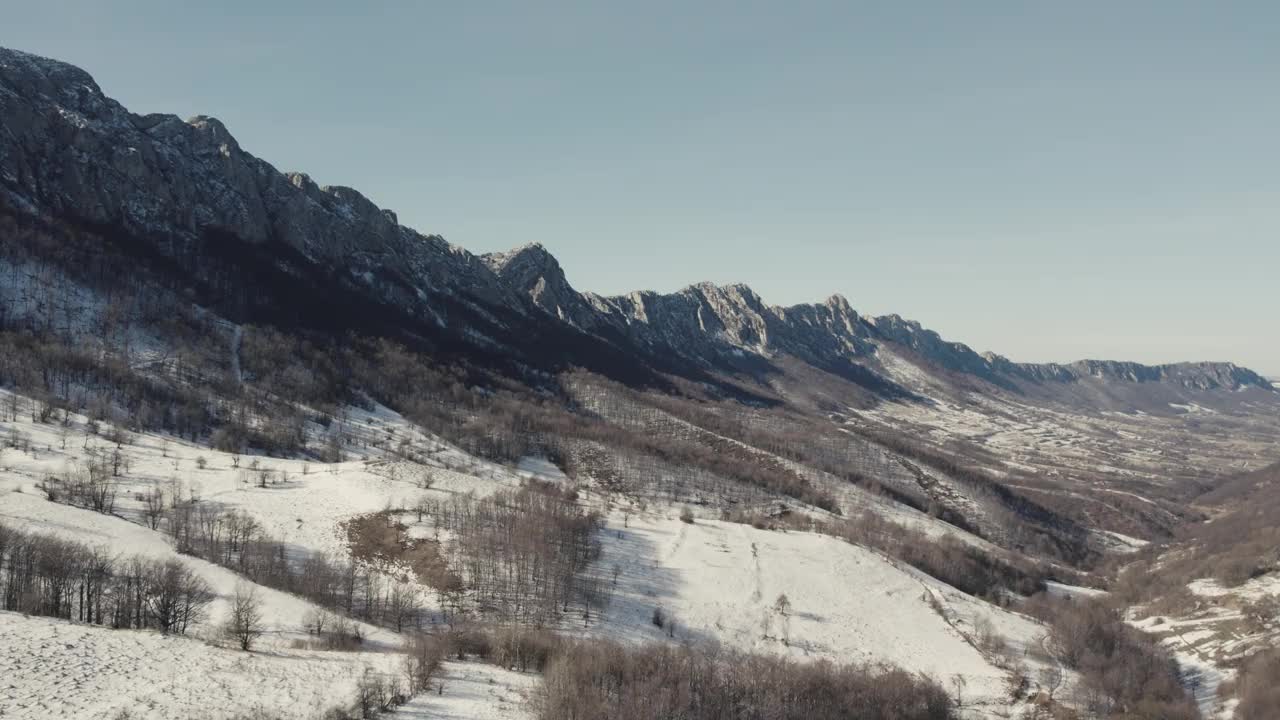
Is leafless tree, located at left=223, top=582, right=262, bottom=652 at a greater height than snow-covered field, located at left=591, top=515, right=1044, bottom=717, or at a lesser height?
greater

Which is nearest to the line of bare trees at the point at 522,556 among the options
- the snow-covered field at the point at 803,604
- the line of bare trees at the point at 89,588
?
the snow-covered field at the point at 803,604

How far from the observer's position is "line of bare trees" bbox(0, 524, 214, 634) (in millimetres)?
38500

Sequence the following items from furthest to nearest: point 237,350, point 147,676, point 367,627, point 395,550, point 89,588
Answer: point 237,350 < point 395,550 < point 367,627 < point 89,588 < point 147,676

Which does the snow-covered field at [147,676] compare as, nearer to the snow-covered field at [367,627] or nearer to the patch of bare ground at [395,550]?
the snow-covered field at [367,627]

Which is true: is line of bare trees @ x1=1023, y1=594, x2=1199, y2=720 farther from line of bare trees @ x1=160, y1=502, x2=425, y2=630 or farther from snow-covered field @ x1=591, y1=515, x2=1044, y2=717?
line of bare trees @ x1=160, y1=502, x2=425, y2=630

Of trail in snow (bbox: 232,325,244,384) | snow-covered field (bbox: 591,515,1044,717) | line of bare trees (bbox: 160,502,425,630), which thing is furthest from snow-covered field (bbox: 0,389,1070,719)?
trail in snow (bbox: 232,325,244,384)

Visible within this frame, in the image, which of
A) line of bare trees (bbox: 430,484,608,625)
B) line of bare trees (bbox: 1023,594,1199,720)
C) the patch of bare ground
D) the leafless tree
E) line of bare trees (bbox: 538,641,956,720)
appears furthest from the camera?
the patch of bare ground

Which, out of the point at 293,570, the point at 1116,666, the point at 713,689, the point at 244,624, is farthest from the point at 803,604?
the point at 244,624

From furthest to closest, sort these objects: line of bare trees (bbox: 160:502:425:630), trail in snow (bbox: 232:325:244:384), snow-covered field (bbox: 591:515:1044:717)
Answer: trail in snow (bbox: 232:325:244:384), snow-covered field (bbox: 591:515:1044:717), line of bare trees (bbox: 160:502:425:630)

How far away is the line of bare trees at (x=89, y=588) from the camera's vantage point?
1516 inches

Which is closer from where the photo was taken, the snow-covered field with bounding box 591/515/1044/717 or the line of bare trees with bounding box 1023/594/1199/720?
the line of bare trees with bounding box 1023/594/1199/720

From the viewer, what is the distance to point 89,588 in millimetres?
39594

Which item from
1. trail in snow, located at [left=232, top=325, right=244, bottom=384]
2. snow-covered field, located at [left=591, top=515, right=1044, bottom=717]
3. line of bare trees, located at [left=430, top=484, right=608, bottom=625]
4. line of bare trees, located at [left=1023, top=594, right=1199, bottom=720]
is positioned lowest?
line of bare trees, located at [left=1023, top=594, right=1199, bottom=720]

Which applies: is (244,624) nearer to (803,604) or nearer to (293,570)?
(293,570)
